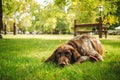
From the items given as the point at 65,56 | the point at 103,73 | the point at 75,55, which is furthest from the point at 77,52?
the point at 103,73

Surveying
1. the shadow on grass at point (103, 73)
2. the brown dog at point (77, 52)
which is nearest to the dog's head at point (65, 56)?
the brown dog at point (77, 52)

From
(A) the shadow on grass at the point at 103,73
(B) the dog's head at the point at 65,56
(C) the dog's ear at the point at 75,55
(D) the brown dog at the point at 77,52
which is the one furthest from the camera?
(C) the dog's ear at the point at 75,55

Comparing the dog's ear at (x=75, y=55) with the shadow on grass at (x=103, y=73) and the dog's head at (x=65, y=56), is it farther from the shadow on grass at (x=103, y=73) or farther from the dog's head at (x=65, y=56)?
the shadow on grass at (x=103, y=73)

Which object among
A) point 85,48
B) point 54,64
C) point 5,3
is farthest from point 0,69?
point 5,3

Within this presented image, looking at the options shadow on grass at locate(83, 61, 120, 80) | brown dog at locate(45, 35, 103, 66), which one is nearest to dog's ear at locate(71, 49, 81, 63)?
brown dog at locate(45, 35, 103, 66)

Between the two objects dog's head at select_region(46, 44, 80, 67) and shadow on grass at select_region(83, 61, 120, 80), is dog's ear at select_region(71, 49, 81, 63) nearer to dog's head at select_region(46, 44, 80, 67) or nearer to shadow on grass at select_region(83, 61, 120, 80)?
dog's head at select_region(46, 44, 80, 67)

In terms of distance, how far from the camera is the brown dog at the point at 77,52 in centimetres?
495

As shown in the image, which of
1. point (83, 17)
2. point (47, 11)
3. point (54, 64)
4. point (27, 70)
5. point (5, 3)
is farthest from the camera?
point (47, 11)

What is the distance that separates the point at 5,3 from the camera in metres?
22.6

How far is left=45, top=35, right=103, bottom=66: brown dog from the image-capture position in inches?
195

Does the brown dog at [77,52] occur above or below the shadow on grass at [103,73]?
above

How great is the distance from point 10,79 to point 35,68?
927 mm

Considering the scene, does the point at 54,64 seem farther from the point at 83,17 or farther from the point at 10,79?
the point at 83,17

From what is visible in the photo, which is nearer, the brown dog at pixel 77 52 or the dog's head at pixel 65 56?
the dog's head at pixel 65 56
